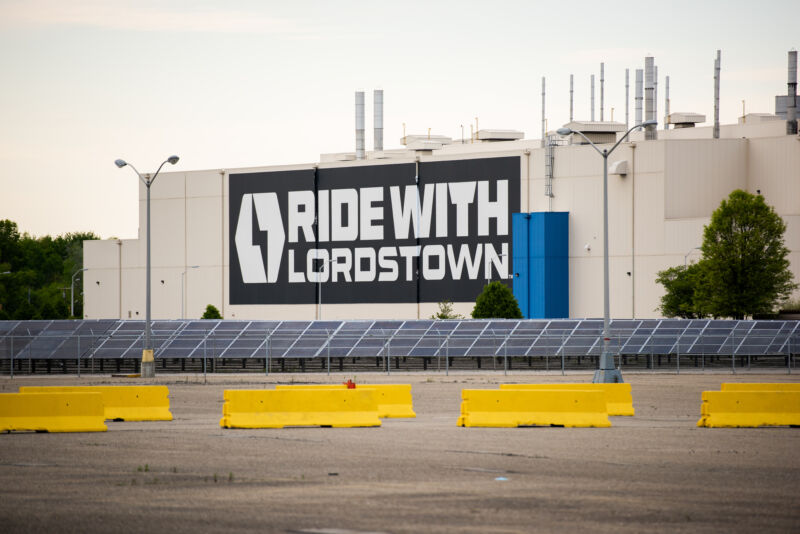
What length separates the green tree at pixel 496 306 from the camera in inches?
3241

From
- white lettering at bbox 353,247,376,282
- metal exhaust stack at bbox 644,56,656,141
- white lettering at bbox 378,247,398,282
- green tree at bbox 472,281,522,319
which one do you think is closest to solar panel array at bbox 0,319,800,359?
green tree at bbox 472,281,522,319

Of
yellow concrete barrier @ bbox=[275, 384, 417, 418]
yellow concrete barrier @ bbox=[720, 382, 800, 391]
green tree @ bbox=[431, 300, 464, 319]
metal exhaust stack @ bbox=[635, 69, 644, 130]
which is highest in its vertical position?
metal exhaust stack @ bbox=[635, 69, 644, 130]

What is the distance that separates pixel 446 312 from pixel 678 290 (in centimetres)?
1905

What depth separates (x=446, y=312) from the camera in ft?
323

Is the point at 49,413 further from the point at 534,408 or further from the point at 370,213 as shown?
the point at 370,213

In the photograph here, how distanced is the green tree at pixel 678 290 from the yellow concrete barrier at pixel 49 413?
6861 cm

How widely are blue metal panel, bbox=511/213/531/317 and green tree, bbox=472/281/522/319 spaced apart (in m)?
14.2

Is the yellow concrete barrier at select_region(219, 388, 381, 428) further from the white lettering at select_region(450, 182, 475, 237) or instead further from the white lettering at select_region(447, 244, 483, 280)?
the white lettering at select_region(450, 182, 475, 237)

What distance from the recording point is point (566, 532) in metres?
11.2

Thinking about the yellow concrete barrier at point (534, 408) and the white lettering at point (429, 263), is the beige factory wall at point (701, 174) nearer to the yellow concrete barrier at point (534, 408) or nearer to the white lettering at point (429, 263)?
the white lettering at point (429, 263)

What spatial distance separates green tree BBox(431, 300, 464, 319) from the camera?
318 feet

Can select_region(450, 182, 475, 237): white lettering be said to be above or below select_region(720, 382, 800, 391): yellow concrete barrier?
above

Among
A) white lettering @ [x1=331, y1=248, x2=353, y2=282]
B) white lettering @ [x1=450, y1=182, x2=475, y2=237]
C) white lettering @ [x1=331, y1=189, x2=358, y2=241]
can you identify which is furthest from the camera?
white lettering @ [x1=331, y1=248, x2=353, y2=282]

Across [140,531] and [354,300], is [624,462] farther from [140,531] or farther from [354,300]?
[354,300]
